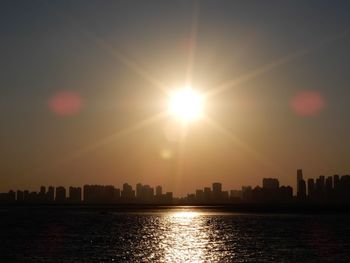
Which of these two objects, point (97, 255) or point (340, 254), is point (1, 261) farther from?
point (340, 254)

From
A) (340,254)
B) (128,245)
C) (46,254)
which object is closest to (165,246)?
(128,245)

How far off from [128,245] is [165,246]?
23.1 ft

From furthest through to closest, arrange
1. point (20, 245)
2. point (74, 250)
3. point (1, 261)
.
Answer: point (20, 245), point (74, 250), point (1, 261)

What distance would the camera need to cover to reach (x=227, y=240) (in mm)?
97875

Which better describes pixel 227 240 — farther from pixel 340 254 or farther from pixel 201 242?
pixel 340 254

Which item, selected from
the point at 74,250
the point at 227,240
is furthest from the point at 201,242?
the point at 74,250

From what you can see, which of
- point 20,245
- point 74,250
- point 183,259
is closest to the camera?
point 183,259

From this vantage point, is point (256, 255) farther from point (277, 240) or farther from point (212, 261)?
point (277, 240)

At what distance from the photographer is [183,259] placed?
224 ft

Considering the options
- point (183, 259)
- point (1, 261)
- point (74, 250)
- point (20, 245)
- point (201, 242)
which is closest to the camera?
point (1, 261)

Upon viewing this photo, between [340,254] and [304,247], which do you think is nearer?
[340,254]

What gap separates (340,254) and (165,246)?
2870 cm

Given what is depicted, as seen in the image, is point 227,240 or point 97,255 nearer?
point 97,255

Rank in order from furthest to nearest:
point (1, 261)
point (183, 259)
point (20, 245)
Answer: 1. point (20, 245)
2. point (183, 259)
3. point (1, 261)
